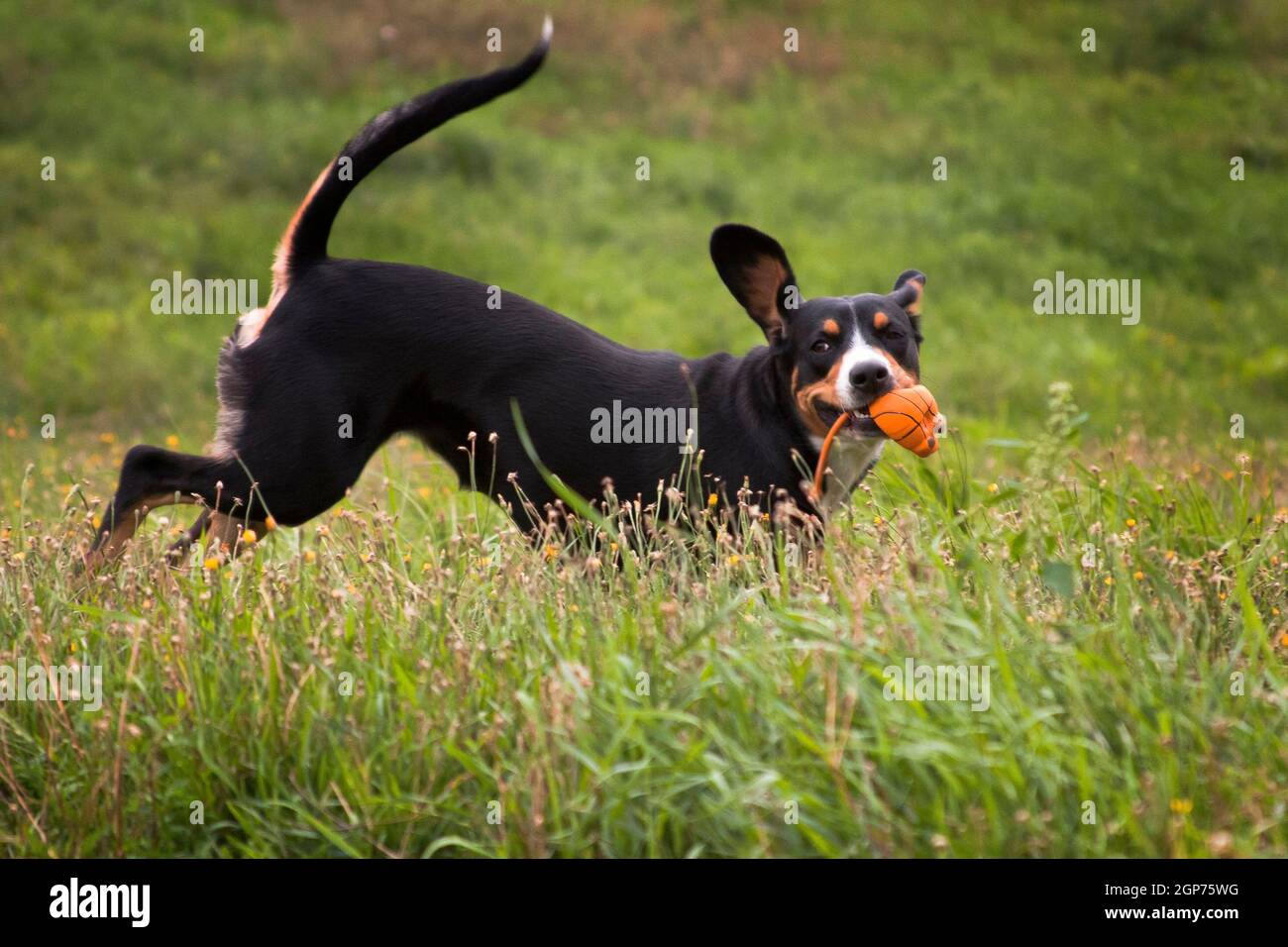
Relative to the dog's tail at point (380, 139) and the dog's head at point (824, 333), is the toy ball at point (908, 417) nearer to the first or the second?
the dog's head at point (824, 333)

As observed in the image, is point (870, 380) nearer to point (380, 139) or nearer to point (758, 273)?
point (758, 273)

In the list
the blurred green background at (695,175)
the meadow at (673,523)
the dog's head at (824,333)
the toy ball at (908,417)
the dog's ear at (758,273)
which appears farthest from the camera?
the blurred green background at (695,175)

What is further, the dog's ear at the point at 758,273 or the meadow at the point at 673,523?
the dog's ear at the point at 758,273

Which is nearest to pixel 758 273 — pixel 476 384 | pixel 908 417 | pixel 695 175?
pixel 908 417

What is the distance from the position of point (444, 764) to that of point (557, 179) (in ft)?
38.2

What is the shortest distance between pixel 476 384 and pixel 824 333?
1.13 meters

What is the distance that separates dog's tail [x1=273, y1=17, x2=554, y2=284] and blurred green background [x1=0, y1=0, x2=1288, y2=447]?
397 cm

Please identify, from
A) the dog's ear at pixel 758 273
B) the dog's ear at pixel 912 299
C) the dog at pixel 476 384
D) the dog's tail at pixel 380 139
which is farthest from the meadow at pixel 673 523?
the dog's tail at pixel 380 139

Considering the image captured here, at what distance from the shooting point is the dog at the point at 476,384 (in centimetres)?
441

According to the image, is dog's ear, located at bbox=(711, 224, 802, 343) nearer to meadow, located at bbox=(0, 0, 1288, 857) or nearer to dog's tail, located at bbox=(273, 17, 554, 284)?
meadow, located at bbox=(0, 0, 1288, 857)

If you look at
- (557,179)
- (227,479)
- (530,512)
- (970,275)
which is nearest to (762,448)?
(530,512)

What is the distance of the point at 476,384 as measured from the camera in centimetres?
464

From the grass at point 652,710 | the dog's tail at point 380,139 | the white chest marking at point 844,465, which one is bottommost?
the grass at point 652,710

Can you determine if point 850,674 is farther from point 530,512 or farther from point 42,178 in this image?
point 42,178
